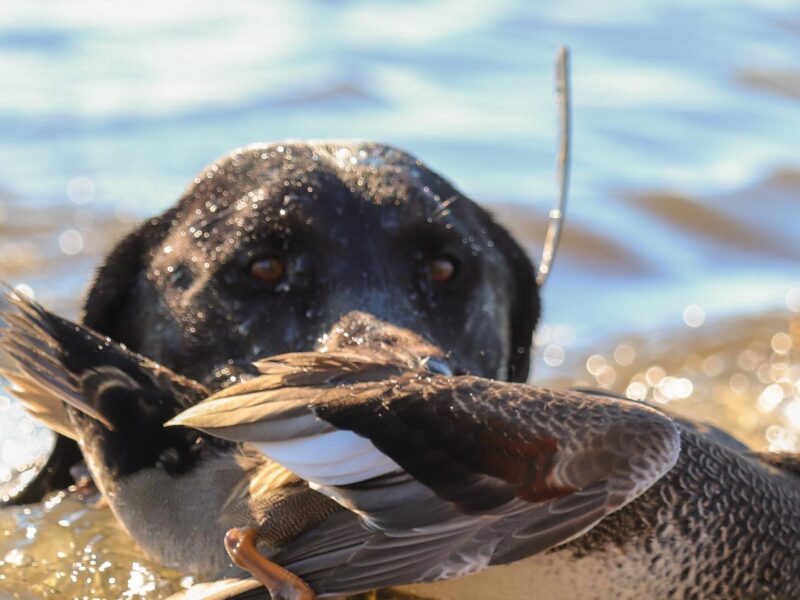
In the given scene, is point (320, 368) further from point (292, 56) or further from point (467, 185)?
point (292, 56)

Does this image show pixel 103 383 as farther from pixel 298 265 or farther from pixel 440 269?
pixel 440 269

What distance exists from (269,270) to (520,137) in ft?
20.5

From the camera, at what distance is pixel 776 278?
8.88 m

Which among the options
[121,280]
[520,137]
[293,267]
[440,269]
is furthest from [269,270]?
[520,137]

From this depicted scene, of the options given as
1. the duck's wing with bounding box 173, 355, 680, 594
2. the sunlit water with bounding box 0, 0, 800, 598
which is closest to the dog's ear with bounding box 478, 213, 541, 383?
the sunlit water with bounding box 0, 0, 800, 598

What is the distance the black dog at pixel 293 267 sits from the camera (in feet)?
15.0

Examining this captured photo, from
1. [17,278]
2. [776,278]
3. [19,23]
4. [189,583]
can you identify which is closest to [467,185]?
[776,278]

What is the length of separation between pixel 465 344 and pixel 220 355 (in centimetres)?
71

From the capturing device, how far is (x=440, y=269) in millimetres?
4758

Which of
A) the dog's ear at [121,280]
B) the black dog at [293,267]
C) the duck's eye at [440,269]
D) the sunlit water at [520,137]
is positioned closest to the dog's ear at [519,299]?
the black dog at [293,267]

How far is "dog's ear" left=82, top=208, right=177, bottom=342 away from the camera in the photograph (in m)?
5.05

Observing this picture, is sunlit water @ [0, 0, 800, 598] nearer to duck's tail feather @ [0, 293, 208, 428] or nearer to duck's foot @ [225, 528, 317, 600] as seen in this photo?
duck's tail feather @ [0, 293, 208, 428]

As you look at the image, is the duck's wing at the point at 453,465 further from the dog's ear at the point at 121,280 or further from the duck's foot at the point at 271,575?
the dog's ear at the point at 121,280

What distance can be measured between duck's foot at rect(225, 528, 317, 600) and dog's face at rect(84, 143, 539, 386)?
1151mm
